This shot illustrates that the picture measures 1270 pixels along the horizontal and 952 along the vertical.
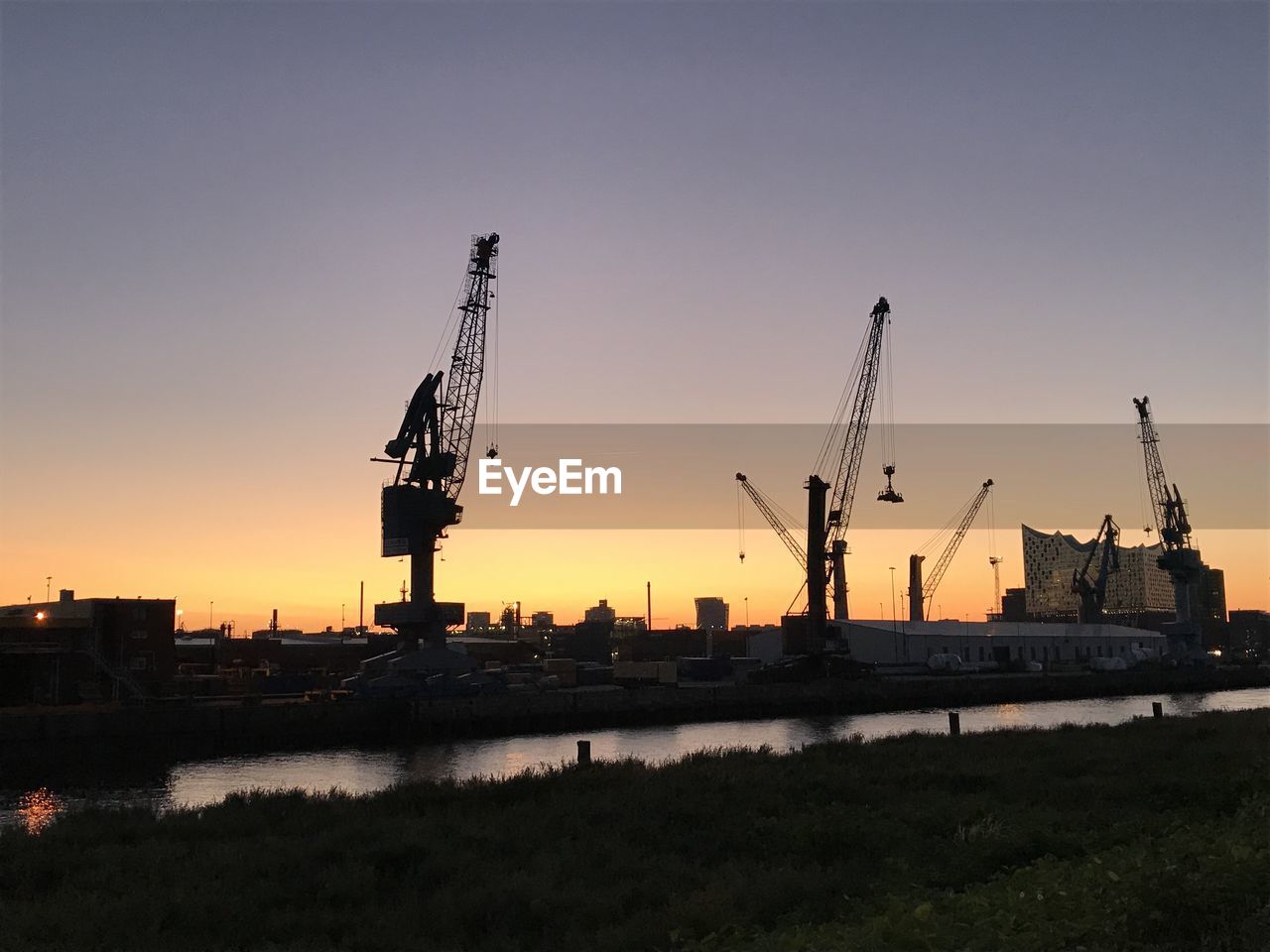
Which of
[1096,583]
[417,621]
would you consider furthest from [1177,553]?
[417,621]

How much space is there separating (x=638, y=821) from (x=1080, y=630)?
183 m

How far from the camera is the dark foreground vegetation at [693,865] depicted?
543 inches

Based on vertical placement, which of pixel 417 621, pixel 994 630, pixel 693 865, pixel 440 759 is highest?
pixel 417 621

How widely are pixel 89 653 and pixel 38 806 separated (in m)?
40.9

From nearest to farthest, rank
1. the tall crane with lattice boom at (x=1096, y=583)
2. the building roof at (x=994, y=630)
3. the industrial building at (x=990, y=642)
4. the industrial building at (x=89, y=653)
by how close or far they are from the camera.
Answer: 1. the industrial building at (x=89, y=653)
2. the industrial building at (x=990, y=642)
3. the building roof at (x=994, y=630)
4. the tall crane with lattice boom at (x=1096, y=583)

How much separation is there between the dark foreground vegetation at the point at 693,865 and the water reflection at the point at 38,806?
795 inches

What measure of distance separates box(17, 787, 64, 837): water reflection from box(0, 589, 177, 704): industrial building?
102ft

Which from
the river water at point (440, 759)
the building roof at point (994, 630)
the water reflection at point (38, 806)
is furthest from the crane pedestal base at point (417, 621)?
the building roof at point (994, 630)

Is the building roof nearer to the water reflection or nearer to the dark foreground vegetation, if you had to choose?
the water reflection

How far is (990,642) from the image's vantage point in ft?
546

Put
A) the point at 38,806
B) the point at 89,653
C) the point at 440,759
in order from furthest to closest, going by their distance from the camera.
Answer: the point at 89,653 → the point at 440,759 → the point at 38,806

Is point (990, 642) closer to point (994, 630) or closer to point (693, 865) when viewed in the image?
point (994, 630)

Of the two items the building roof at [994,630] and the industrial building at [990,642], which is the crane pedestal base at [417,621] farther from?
the building roof at [994,630]

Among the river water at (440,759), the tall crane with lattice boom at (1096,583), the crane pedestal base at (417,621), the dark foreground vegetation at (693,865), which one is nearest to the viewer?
the dark foreground vegetation at (693,865)
